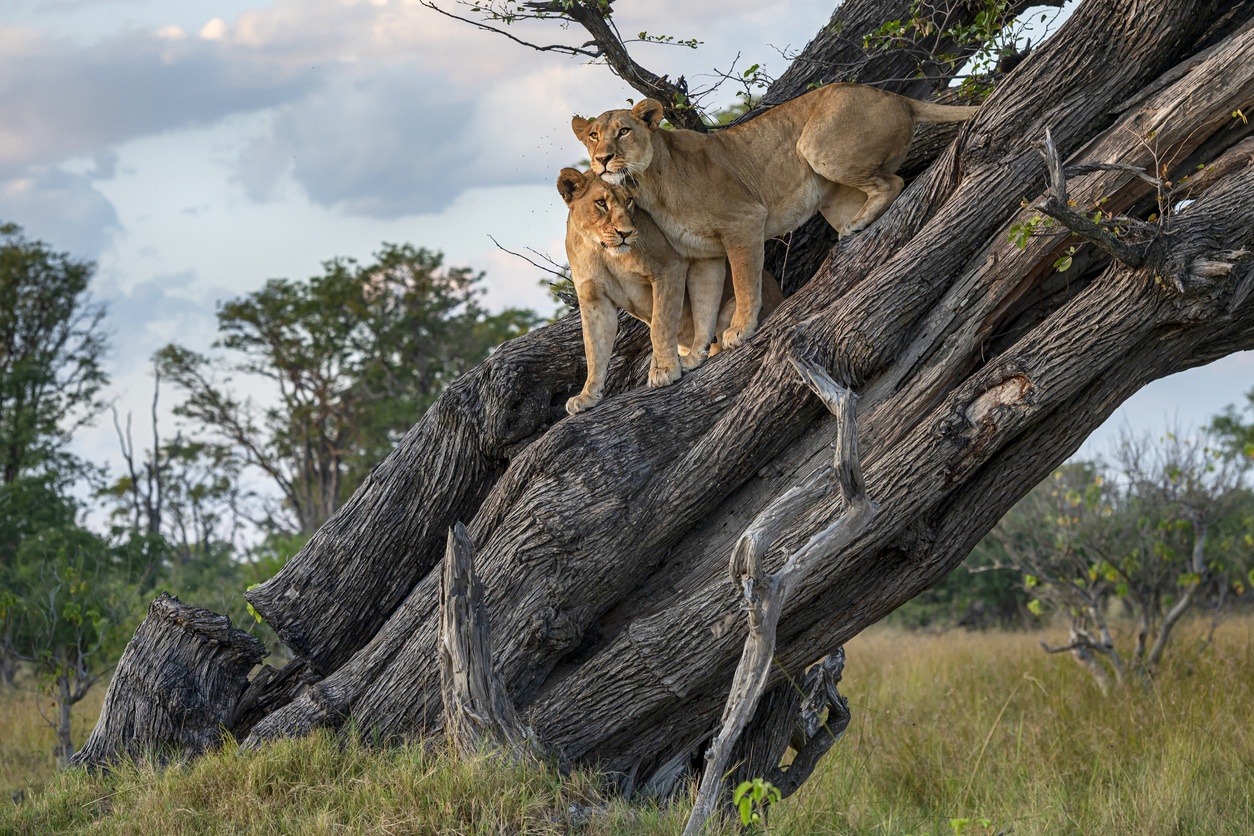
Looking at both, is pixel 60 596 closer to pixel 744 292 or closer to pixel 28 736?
pixel 28 736

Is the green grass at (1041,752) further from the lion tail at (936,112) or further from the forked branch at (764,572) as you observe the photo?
the lion tail at (936,112)

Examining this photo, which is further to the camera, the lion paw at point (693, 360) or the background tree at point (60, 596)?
the background tree at point (60, 596)

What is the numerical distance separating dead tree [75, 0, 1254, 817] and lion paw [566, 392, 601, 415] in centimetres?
25

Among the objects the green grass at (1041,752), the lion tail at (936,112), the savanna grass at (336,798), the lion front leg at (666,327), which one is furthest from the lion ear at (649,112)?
the green grass at (1041,752)

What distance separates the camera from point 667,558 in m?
5.96

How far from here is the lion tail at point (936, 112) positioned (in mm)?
6172

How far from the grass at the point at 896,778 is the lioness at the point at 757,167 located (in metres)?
2.41

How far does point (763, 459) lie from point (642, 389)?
712mm

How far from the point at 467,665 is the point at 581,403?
1628mm

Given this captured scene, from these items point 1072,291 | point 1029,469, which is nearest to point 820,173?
point 1072,291

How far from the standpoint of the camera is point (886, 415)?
5.57 metres

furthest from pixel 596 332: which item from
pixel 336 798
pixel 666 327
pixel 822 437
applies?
pixel 336 798

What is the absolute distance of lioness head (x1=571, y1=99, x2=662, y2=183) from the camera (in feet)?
19.1

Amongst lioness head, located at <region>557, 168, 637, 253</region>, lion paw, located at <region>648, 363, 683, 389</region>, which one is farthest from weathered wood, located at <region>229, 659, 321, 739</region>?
lioness head, located at <region>557, 168, 637, 253</region>
